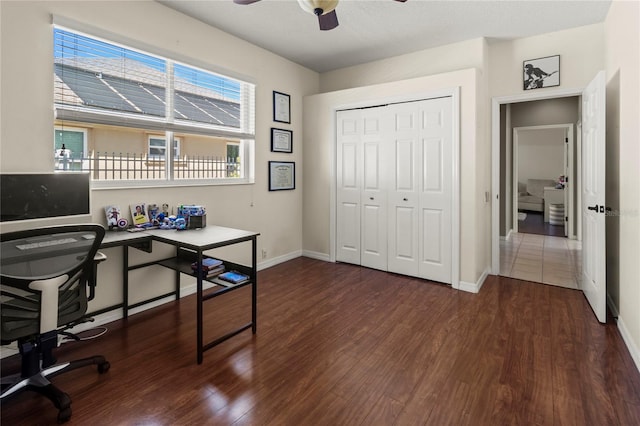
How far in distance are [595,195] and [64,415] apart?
3908 millimetres

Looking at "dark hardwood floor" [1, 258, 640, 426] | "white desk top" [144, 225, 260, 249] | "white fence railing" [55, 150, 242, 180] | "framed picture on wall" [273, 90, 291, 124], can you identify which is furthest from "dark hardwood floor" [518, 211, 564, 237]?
"white desk top" [144, 225, 260, 249]

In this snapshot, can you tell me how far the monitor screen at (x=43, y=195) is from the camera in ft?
6.63

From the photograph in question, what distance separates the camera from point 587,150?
316 cm

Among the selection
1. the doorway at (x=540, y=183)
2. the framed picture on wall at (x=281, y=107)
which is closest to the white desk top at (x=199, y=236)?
the framed picture on wall at (x=281, y=107)

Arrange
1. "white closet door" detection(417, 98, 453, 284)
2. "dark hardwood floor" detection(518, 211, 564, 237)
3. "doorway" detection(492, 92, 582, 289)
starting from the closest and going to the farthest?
1. "white closet door" detection(417, 98, 453, 284)
2. "doorway" detection(492, 92, 582, 289)
3. "dark hardwood floor" detection(518, 211, 564, 237)

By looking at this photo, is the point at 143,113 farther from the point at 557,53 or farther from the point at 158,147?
the point at 557,53

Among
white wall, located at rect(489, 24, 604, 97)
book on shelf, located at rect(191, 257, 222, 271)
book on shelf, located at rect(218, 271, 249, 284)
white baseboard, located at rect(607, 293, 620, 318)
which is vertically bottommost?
white baseboard, located at rect(607, 293, 620, 318)

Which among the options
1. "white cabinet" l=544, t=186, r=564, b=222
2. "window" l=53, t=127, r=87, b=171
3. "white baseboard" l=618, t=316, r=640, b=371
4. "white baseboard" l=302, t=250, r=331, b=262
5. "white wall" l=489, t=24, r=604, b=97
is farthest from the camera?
"white cabinet" l=544, t=186, r=564, b=222

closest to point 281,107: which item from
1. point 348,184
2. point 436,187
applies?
point 348,184

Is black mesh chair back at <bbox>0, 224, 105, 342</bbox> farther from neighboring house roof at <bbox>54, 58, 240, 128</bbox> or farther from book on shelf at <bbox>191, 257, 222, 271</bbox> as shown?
neighboring house roof at <bbox>54, 58, 240, 128</bbox>

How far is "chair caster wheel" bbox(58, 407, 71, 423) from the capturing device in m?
1.68

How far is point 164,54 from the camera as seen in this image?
307 cm

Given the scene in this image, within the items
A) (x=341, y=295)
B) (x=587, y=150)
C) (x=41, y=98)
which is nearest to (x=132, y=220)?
(x=41, y=98)

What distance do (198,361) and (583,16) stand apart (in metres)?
4.43
